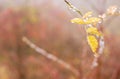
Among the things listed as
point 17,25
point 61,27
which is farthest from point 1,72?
point 61,27

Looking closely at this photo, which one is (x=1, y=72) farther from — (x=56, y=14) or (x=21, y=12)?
(x=56, y=14)

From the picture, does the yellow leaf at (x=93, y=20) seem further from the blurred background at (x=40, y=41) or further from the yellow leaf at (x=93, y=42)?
the blurred background at (x=40, y=41)

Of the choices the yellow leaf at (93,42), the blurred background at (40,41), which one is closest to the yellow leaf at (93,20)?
the yellow leaf at (93,42)

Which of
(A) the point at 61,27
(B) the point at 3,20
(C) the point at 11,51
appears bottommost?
(C) the point at 11,51

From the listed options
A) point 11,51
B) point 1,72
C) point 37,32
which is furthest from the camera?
point 37,32

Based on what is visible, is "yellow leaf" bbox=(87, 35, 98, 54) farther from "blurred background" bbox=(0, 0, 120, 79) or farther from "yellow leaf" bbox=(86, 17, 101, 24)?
"blurred background" bbox=(0, 0, 120, 79)

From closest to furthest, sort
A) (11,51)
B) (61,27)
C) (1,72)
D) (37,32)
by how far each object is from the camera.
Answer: (1,72) < (11,51) < (37,32) < (61,27)

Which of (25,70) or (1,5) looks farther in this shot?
(1,5)

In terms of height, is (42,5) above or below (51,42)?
above
